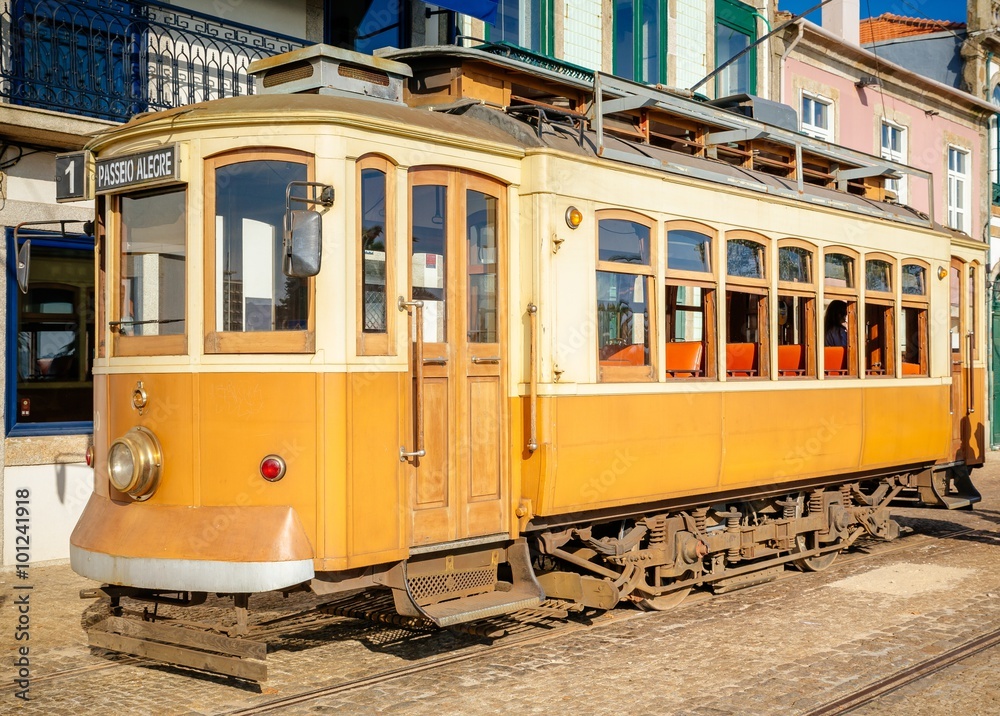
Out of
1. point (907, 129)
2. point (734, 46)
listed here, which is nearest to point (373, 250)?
point (734, 46)

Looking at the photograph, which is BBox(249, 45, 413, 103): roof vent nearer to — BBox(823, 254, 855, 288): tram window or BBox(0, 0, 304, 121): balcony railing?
BBox(0, 0, 304, 121): balcony railing

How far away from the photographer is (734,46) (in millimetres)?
19922

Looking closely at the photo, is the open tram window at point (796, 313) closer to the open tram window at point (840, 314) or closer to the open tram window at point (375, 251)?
the open tram window at point (840, 314)

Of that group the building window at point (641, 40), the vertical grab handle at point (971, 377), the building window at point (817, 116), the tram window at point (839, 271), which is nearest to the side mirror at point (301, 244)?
the tram window at point (839, 271)

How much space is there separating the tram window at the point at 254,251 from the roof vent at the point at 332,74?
3.10 ft

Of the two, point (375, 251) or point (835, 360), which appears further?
point (835, 360)

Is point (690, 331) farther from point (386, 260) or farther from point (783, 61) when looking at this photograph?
point (783, 61)

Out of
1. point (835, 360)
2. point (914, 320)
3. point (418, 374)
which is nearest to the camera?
point (418, 374)

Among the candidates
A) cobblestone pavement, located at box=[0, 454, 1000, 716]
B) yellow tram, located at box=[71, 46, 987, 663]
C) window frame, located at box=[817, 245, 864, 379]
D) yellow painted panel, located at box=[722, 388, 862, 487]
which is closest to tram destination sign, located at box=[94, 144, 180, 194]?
yellow tram, located at box=[71, 46, 987, 663]

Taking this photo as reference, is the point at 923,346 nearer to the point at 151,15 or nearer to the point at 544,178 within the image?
the point at 544,178

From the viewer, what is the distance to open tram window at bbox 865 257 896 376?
11.1 m

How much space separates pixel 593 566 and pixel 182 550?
2999mm

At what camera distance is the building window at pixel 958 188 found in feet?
80.9

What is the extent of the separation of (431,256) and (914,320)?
6.56m
